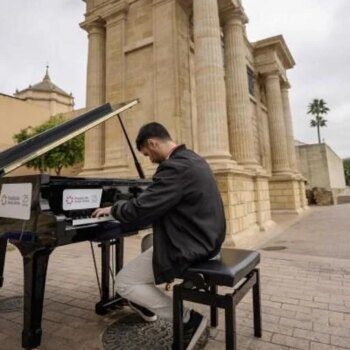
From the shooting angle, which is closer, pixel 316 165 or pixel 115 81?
pixel 115 81

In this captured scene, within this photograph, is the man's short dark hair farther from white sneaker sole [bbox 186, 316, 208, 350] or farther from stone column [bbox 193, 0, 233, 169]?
stone column [bbox 193, 0, 233, 169]

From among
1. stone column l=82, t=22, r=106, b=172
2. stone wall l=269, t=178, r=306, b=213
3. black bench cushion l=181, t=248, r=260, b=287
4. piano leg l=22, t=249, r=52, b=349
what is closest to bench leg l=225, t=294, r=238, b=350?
black bench cushion l=181, t=248, r=260, b=287

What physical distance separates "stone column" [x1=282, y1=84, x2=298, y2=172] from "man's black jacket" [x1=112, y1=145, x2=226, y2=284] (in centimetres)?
1540

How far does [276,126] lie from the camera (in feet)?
49.4

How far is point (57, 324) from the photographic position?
2.74 meters

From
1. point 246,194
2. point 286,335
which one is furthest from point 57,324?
point 246,194

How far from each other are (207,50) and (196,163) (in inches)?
258

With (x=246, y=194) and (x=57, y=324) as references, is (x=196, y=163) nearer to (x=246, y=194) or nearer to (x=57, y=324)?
(x=57, y=324)

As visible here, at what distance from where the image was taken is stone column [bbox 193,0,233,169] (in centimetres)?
729

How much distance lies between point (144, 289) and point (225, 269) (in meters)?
0.67

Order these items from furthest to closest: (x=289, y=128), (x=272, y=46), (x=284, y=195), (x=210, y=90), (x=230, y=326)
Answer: (x=289, y=128) < (x=272, y=46) < (x=284, y=195) < (x=210, y=90) < (x=230, y=326)

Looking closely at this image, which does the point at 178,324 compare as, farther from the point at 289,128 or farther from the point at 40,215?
the point at 289,128

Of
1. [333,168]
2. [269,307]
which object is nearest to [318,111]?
[333,168]

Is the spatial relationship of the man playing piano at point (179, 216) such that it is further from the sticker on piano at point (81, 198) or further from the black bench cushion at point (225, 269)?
the sticker on piano at point (81, 198)
